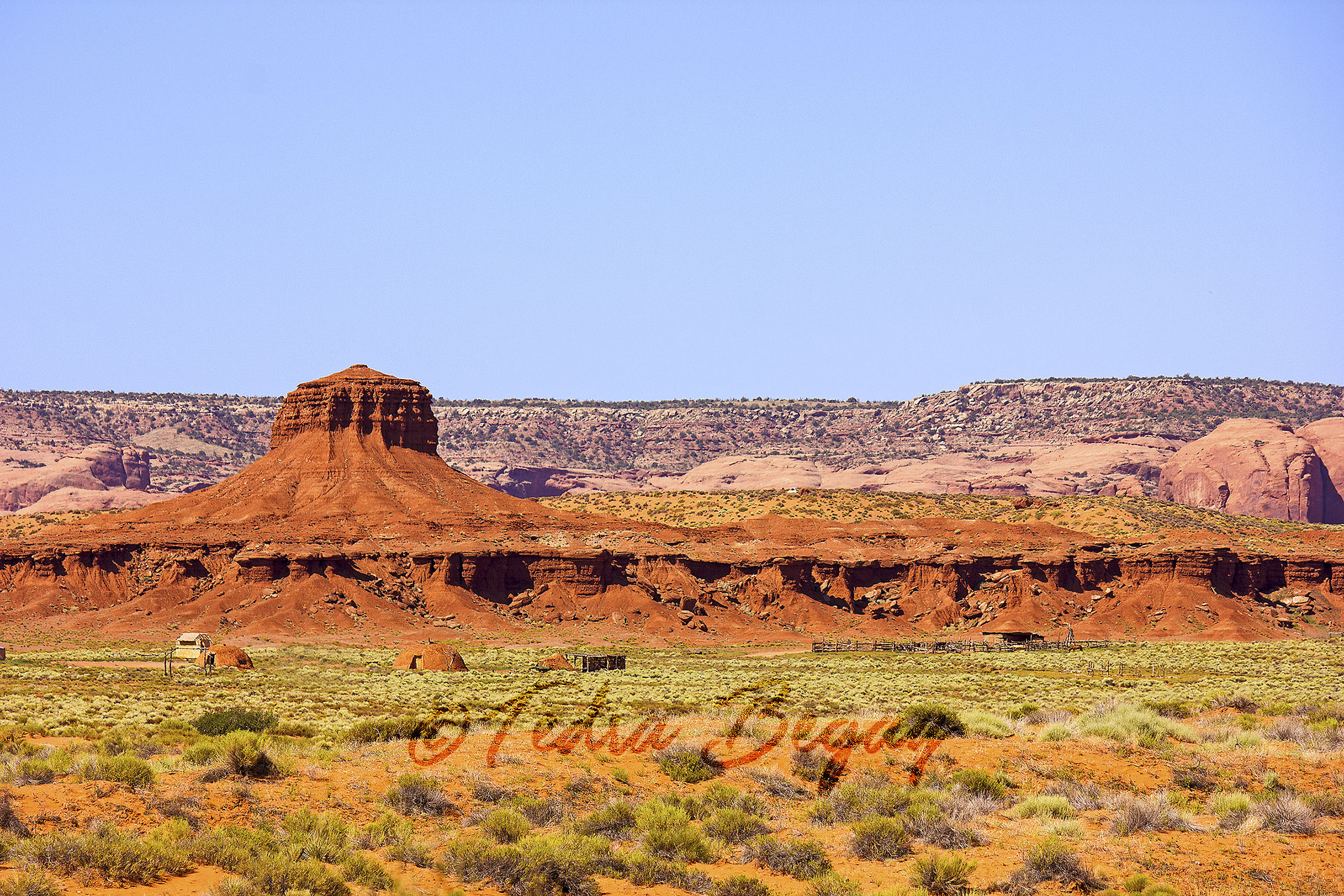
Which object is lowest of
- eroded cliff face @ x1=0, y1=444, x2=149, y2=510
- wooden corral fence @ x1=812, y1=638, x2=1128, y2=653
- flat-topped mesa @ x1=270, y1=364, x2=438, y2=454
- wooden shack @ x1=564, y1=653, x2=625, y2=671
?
wooden corral fence @ x1=812, y1=638, x2=1128, y2=653

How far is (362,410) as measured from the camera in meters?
101

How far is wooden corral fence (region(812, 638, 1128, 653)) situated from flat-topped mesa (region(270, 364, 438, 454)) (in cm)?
4468

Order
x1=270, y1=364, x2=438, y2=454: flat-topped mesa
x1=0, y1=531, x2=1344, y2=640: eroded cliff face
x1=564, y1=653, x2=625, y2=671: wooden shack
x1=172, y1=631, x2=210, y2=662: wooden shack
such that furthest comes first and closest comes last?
x1=270, y1=364, x2=438, y2=454: flat-topped mesa → x1=0, y1=531, x2=1344, y2=640: eroded cliff face → x1=172, y1=631, x2=210, y2=662: wooden shack → x1=564, y1=653, x2=625, y2=671: wooden shack

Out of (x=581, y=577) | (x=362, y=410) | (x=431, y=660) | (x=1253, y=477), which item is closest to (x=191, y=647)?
(x=431, y=660)

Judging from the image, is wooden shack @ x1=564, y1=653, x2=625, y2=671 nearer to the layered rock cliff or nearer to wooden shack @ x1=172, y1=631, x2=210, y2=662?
wooden shack @ x1=172, y1=631, x2=210, y2=662

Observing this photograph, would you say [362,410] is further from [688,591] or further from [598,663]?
[598,663]

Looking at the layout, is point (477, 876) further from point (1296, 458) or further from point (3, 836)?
point (1296, 458)

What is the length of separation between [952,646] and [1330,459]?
13865 cm

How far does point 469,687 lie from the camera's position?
4088 cm

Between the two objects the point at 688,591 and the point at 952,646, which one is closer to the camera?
the point at 952,646

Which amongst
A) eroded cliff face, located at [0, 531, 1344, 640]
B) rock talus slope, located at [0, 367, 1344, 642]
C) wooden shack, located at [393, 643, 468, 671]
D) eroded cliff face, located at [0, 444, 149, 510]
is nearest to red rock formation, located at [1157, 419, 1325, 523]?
rock talus slope, located at [0, 367, 1344, 642]

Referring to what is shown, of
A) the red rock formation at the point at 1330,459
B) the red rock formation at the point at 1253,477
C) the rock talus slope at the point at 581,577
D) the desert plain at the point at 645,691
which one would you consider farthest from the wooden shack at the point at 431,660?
the red rock formation at the point at 1330,459

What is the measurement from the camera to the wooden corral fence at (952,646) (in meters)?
66.4

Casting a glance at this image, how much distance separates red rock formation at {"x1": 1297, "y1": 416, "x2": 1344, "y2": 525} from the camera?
173m
